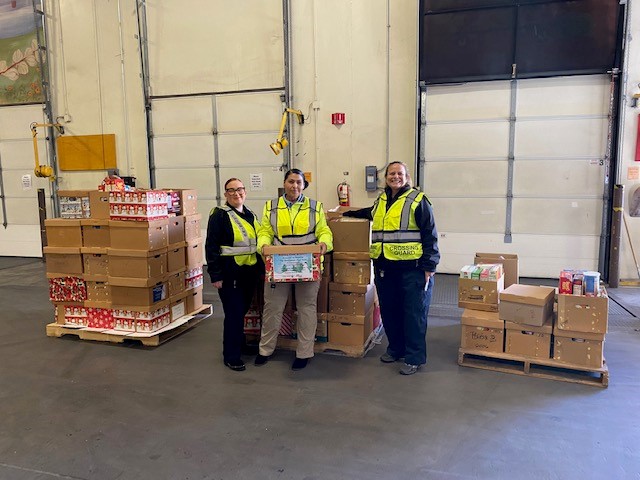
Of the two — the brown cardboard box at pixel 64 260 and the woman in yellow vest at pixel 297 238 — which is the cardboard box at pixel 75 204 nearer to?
the brown cardboard box at pixel 64 260

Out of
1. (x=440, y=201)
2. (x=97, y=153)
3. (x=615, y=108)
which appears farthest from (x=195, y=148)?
(x=615, y=108)

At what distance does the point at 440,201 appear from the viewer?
25.1ft

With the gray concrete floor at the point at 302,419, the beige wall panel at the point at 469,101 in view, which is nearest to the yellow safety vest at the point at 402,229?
the gray concrete floor at the point at 302,419

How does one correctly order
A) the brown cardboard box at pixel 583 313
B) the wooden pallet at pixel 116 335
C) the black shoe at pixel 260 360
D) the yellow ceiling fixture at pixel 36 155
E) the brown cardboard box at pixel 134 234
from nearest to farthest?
the brown cardboard box at pixel 583 313, the black shoe at pixel 260 360, the brown cardboard box at pixel 134 234, the wooden pallet at pixel 116 335, the yellow ceiling fixture at pixel 36 155

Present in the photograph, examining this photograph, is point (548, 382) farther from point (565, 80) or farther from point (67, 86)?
point (67, 86)

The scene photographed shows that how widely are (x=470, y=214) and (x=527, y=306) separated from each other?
12.8 ft

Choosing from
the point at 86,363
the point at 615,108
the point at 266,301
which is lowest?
the point at 86,363

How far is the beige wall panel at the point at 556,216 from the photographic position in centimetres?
711

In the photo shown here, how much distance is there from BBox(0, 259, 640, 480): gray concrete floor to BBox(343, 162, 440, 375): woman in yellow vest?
1.28 feet

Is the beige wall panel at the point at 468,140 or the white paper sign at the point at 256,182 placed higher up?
the beige wall panel at the point at 468,140

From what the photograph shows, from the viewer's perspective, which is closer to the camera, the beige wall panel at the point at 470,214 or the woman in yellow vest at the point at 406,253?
the woman in yellow vest at the point at 406,253

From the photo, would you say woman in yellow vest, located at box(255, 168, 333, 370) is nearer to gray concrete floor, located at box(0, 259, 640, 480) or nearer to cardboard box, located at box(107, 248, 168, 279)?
gray concrete floor, located at box(0, 259, 640, 480)

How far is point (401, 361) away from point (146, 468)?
7.26 ft

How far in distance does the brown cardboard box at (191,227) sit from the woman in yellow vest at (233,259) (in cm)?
117
